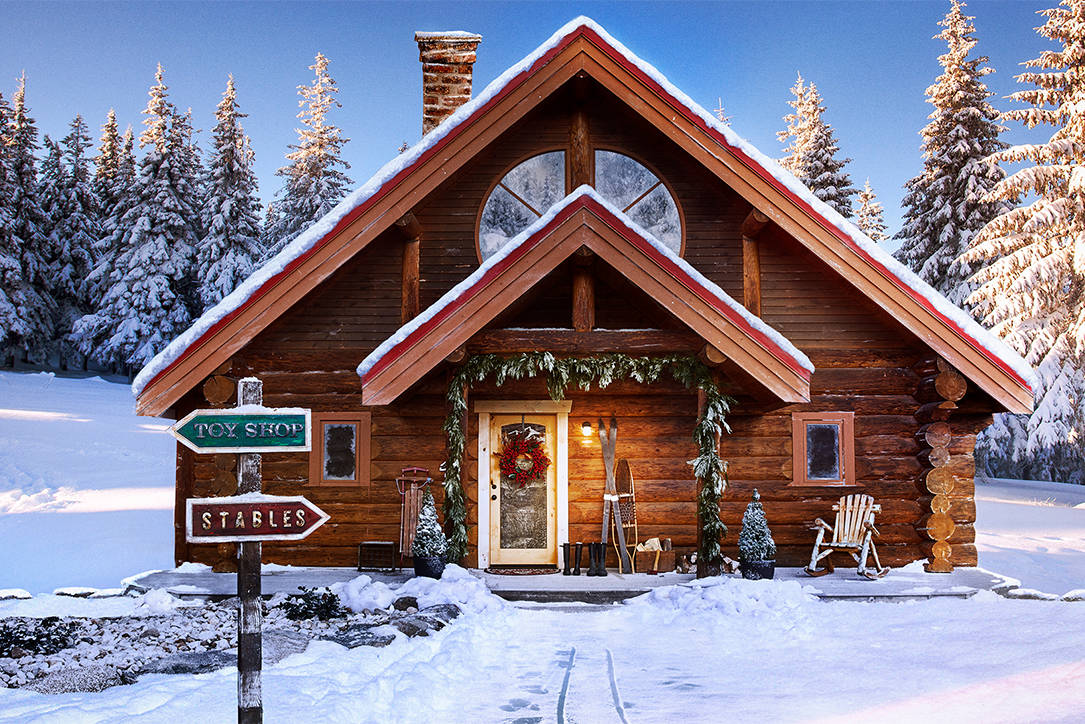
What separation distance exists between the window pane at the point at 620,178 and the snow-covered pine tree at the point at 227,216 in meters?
28.0

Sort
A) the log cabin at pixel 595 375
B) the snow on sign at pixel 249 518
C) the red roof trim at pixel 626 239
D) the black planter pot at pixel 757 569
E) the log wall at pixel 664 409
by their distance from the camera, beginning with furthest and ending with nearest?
1. the log wall at pixel 664 409
2. the log cabin at pixel 595 375
3. the black planter pot at pixel 757 569
4. the red roof trim at pixel 626 239
5. the snow on sign at pixel 249 518

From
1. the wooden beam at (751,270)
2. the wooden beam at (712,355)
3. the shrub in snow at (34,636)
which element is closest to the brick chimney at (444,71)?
the wooden beam at (751,270)

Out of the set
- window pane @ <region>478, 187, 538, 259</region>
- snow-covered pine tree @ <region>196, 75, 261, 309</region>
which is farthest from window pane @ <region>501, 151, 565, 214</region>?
→ snow-covered pine tree @ <region>196, 75, 261, 309</region>

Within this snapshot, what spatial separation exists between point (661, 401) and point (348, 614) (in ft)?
18.1

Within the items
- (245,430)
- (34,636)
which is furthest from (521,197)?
(245,430)

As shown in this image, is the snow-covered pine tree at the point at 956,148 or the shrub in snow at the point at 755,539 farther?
the snow-covered pine tree at the point at 956,148

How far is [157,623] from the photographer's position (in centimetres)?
798

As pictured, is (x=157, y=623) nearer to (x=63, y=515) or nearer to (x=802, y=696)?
(x=802, y=696)

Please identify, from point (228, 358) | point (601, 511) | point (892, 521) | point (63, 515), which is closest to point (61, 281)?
point (63, 515)

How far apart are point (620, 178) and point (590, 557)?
556 centimetres

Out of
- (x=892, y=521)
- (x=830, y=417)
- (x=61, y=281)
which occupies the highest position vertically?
(x=61, y=281)

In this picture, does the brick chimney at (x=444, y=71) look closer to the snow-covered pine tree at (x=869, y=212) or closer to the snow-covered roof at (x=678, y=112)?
the snow-covered roof at (x=678, y=112)

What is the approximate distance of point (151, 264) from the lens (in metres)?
37.4

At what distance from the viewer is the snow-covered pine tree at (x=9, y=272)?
3569cm
